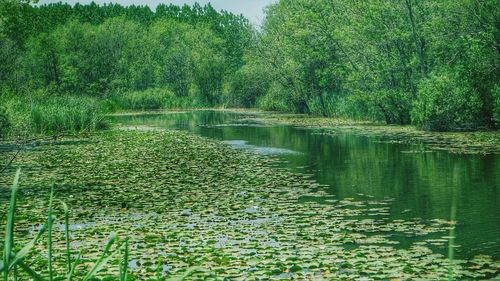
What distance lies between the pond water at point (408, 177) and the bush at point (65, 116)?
31.9 feet

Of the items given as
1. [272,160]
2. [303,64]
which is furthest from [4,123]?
[303,64]

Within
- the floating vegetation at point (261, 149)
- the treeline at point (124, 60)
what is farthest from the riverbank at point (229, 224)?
the treeline at point (124, 60)

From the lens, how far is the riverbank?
23.1 feet

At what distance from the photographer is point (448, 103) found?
25375 millimetres

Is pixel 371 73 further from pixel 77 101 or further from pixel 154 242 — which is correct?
pixel 154 242

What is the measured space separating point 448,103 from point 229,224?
18.5 meters

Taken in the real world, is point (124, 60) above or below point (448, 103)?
above

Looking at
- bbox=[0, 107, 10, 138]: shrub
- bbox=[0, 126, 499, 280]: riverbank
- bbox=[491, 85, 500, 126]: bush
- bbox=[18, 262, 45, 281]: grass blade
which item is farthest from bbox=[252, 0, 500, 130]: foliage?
bbox=[18, 262, 45, 281]: grass blade

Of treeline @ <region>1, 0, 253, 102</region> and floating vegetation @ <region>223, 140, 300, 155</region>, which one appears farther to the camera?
treeline @ <region>1, 0, 253, 102</region>

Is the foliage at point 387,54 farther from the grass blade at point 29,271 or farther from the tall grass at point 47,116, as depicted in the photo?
the grass blade at point 29,271

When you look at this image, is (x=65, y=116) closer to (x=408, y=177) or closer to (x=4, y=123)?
(x=4, y=123)

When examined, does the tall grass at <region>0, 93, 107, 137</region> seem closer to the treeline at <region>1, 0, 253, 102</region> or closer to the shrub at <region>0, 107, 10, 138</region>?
the shrub at <region>0, 107, 10, 138</region>

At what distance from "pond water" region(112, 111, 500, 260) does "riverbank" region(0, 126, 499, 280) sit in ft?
1.67

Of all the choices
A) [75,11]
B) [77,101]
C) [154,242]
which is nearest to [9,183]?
[154,242]
